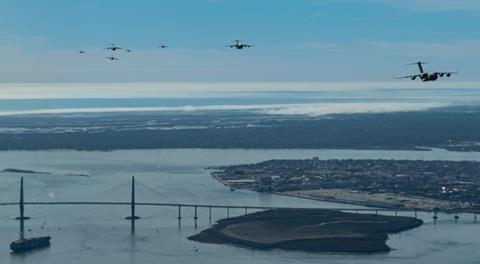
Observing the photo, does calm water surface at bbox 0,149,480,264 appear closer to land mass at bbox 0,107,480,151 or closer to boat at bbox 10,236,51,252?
boat at bbox 10,236,51,252

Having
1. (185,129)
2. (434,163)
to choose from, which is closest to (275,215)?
(434,163)

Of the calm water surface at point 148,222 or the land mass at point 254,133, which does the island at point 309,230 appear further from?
the land mass at point 254,133

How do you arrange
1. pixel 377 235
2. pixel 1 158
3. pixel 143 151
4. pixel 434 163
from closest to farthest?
pixel 377 235, pixel 434 163, pixel 1 158, pixel 143 151

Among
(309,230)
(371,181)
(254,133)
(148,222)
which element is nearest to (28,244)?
(148,222)

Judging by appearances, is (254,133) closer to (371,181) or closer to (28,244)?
(371,181)

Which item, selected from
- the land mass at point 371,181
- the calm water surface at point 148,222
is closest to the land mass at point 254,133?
the calm water surface at point 148,222

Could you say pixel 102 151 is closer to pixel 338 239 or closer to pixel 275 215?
pixel 275 215

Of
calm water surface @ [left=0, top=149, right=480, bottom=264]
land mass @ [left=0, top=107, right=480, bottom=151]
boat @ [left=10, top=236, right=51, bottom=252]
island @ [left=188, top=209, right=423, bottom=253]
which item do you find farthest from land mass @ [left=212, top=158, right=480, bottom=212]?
boat @ [left=10, top=236, right=51, bottom=252]
